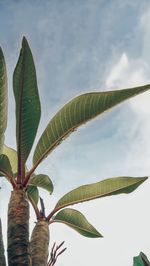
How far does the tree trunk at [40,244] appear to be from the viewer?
8.42 feet

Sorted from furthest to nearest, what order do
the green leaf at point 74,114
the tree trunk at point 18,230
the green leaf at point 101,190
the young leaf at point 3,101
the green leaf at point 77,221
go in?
the green leaf at point 77,221
the green leaf at point 101,190
the green leaf at point 74,114
the young leaf at point 3,101
the tree trunk at point 18,230

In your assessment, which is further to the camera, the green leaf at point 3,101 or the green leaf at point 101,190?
the green leaf at point 101,190

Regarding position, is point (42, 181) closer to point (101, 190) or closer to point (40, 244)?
point (101, 190)

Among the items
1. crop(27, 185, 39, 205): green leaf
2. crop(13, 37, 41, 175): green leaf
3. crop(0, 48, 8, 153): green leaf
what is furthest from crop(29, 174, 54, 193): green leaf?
crop(0, 48, 8, 153): green leaf

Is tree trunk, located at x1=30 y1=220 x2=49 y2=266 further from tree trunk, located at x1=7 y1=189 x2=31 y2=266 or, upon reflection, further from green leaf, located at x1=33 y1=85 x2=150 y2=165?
green leaf, located at x1=33 y1=85 x2=150 y2=165

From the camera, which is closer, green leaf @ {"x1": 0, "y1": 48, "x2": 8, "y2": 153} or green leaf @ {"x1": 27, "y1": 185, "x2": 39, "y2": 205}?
green leaf @ {"x1": 0, "y1": 48, "x2": 8, "y2": 153}

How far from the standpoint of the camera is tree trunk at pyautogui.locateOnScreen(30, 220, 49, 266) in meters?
2.57

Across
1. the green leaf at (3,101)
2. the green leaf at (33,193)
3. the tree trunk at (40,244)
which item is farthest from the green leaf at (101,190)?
the green leaf at (3,101)

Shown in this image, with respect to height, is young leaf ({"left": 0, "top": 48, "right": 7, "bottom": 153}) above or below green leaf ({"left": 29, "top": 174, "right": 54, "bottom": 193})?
above

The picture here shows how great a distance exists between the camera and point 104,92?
2500 mm

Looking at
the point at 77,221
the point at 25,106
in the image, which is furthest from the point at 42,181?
the point at 25,106

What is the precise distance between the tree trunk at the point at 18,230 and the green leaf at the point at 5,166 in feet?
0.45

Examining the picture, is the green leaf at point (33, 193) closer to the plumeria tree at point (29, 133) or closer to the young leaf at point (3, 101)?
the plumeria tree at point (29, 133)

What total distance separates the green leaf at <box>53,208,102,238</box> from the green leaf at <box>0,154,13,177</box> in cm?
104
